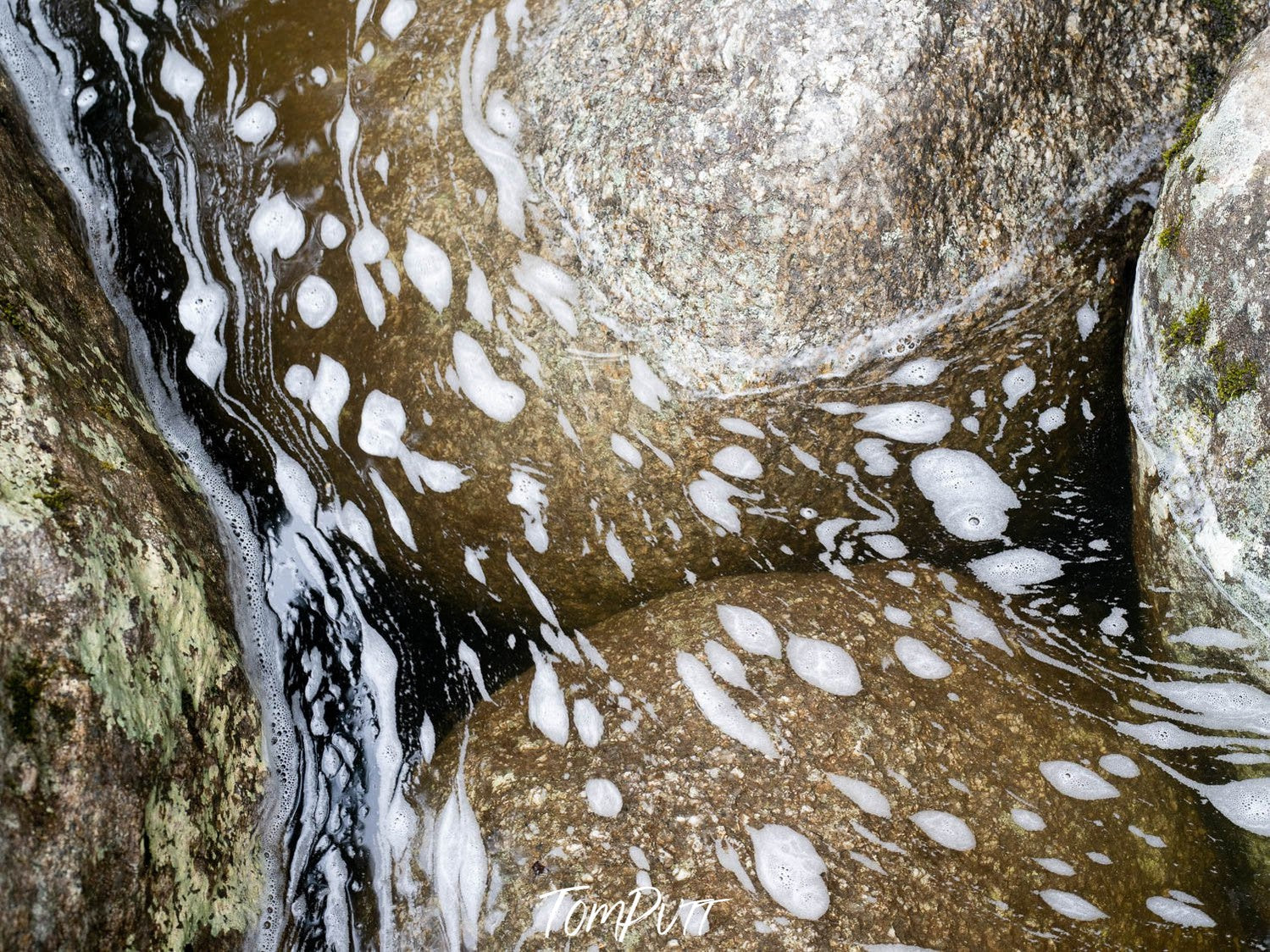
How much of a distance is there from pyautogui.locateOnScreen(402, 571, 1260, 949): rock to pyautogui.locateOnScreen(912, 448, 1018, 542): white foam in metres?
0.22

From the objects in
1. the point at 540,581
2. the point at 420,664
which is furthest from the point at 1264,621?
the point at 420,664

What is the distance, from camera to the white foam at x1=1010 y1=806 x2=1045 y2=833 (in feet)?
7.72

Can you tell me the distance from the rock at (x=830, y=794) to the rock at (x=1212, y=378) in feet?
1.32

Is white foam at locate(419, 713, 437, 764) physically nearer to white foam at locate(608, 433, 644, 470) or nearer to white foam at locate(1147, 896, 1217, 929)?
white foam at locate(608, 433, 644, 470)

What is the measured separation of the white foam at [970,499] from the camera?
275cm

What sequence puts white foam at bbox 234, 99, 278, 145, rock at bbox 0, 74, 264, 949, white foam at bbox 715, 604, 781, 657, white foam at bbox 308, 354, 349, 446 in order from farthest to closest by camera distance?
white foam at bbox 234, 99, 278, 145 → white foam at bbox 308, 354, 349, 446 → white foam at bbox 715, 604, 781, 657 → rock at bbox 0, 74, 264, 949

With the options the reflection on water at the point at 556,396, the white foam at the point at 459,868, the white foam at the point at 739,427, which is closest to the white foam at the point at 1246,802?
the reflection on water at the point at 556,396

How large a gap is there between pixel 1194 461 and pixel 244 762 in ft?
8.78

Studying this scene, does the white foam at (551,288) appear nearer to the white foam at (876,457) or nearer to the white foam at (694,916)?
the white foam at (876,457)

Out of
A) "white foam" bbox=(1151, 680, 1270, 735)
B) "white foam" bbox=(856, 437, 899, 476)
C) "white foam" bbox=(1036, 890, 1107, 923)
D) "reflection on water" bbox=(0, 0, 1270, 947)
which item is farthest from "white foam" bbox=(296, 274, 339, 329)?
"white foam" bbox=(1151, 680, 1270, 735)

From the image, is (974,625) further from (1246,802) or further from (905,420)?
(1246,802)

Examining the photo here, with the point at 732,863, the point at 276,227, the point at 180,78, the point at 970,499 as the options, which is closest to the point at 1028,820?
the point at 732,863

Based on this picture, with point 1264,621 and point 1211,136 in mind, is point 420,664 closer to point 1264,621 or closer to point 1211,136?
point 1264,621

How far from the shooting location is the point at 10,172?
268 cm
